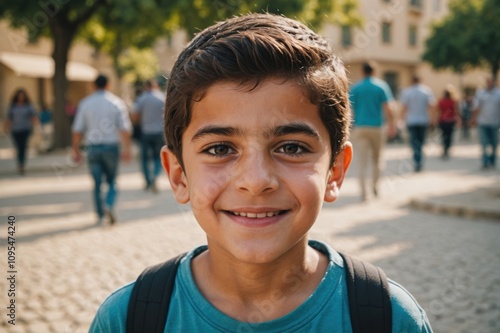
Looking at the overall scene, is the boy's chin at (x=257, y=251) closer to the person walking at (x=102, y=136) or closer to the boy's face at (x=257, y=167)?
the boy's face at (x=257, y=167)

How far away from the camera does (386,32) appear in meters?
43.4

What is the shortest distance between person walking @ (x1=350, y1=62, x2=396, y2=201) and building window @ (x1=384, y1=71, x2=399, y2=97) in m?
36.7

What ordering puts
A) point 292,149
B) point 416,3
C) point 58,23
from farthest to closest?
1. point 416,3
2. point 58,23
3. point 292,149

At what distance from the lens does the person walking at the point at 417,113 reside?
12.9 m

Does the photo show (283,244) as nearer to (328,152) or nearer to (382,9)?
(328,152)

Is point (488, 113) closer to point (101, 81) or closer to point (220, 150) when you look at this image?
point (101, 81)

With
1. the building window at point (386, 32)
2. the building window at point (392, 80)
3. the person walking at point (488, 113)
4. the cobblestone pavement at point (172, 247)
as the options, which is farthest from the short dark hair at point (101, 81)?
the building window at point (392, 80)

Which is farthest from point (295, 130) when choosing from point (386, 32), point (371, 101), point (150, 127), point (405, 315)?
point (386, 32)

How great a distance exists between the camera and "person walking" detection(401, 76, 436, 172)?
12.9 meters

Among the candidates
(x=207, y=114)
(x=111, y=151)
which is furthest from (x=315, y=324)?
(x=111, y=151)

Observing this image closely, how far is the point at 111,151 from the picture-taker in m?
8.05

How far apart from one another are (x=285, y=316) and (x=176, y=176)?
2.21 ft

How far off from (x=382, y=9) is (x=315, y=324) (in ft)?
136

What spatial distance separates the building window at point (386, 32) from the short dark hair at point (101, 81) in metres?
38.4
